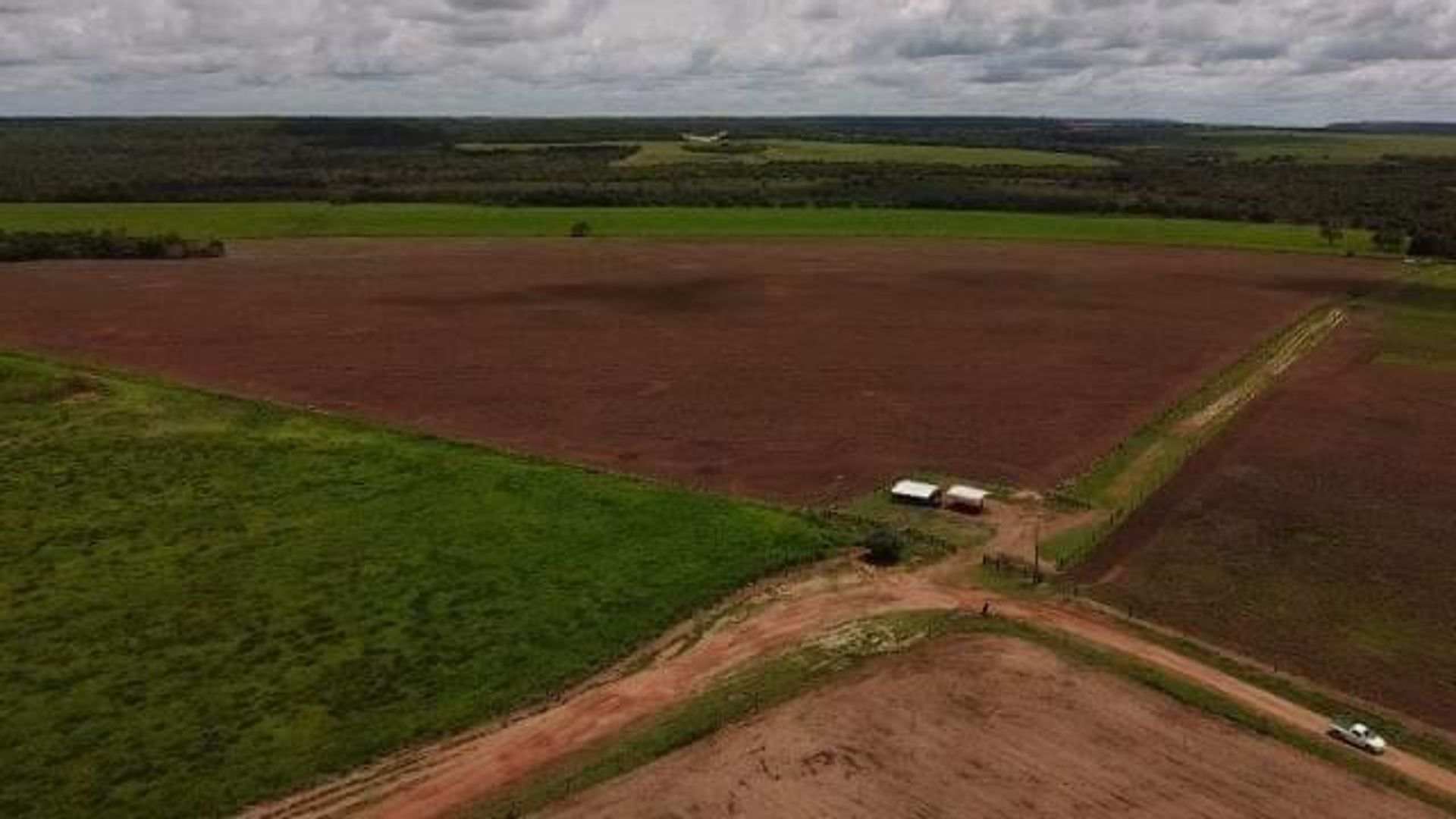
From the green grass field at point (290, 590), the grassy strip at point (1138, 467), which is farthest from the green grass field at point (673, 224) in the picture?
the green grass field at point (290, 590)

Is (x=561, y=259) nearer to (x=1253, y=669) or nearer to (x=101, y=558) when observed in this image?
(x=101, y=558)

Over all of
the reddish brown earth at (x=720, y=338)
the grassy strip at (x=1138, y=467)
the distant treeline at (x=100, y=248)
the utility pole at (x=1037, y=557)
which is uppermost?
the distant treeline at (x=100, y=248)

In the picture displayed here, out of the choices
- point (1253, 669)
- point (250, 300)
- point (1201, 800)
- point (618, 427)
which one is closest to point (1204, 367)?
point (618, 427)

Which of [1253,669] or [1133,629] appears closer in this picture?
[1253,669]

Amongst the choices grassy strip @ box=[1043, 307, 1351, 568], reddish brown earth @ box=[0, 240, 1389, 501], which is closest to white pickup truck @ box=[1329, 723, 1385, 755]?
grassy strip @ box=[1043, 307, 1351, 568]

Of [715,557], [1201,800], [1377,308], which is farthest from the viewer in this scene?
[1377,308]

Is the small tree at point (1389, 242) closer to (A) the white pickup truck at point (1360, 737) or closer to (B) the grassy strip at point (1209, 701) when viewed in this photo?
(B) the grassy strip at point (1209, 701)

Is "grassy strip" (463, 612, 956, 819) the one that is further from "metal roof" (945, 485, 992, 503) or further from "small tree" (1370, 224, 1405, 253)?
"small tree" (1370, 224, 1405, 253)
